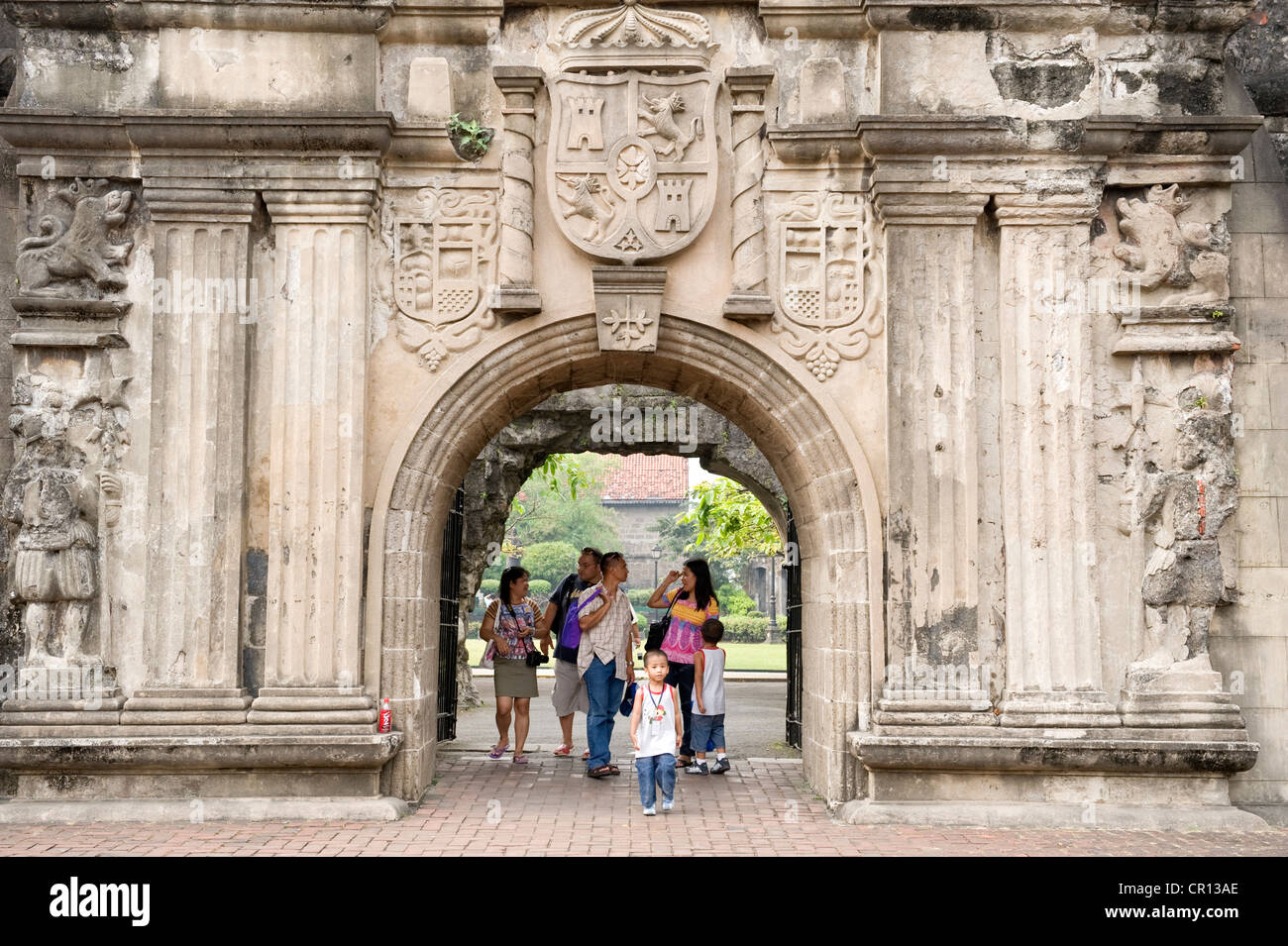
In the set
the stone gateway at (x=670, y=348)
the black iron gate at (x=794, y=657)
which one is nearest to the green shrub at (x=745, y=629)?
the black iron gate at (x=794, y=657)

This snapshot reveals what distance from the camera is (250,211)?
827 cm

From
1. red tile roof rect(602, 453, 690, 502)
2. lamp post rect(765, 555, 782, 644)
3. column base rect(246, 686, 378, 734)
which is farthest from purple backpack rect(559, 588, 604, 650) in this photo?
red tile roof rect(602, 453, 690, 502)

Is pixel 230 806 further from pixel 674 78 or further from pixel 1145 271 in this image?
pixel 1145 271

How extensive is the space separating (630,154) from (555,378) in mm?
1618

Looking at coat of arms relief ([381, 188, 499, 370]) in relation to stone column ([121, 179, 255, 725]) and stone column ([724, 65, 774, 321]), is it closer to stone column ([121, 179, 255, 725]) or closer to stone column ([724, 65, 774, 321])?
stone column ([121, 179, 255, 725])

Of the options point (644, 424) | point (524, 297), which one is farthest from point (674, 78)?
point (644, 424)

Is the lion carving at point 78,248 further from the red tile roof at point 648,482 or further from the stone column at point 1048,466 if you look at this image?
the red tile roof at point 648,482

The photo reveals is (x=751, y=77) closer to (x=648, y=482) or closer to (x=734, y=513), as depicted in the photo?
(x=734, y=513)

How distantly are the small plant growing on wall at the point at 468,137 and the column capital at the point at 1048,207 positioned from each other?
338 cm

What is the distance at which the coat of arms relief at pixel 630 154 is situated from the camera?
847cm

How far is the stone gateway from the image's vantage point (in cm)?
797

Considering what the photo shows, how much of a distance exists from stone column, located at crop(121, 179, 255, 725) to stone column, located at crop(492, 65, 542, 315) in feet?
5.42

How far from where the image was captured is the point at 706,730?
1003 centimetres

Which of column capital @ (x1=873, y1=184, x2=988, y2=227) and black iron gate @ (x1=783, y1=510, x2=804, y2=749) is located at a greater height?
column capital @ (x1=873, y1=184, x2=988, y2=227)
